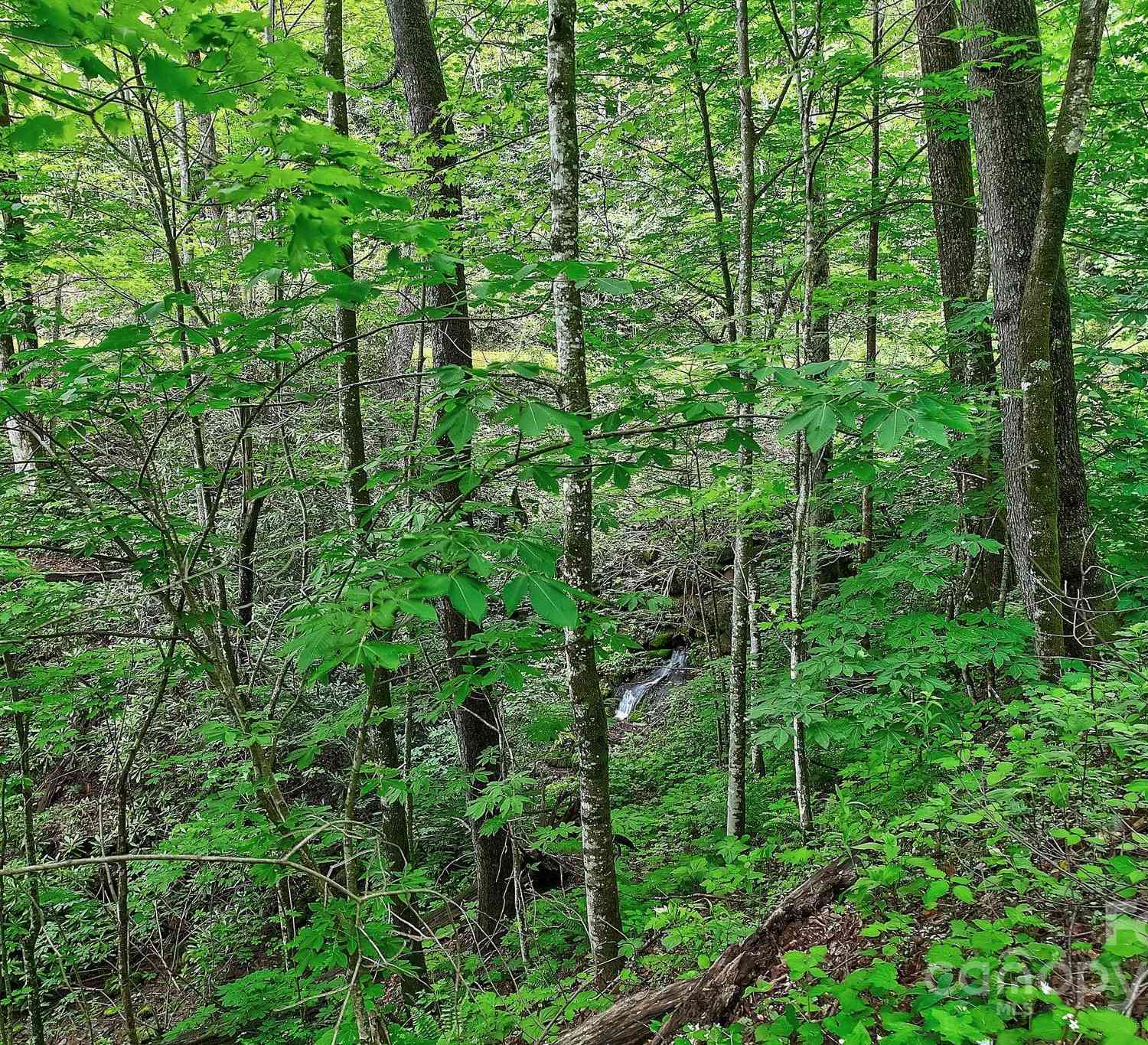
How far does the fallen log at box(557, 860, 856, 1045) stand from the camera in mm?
2793

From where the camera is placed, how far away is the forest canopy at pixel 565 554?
2.19m

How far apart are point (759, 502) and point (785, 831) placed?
295cm

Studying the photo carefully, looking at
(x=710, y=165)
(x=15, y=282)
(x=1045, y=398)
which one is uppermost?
(x=710, y=165)

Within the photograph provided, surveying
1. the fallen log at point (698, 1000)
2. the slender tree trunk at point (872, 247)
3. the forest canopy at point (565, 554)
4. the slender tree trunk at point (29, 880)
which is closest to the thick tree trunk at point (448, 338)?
the forest canopy at point (565, 554)

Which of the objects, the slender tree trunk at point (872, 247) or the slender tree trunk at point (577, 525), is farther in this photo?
the slender tree trunk at point (872, 247)

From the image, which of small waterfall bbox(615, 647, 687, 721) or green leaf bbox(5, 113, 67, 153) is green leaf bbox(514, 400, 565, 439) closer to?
green leaf bbox(5, 113, 67, 153)

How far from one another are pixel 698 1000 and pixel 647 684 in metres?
7.88

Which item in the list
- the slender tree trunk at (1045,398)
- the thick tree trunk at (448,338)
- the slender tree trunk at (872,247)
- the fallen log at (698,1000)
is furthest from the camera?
the slender tree trunk at (872,247)

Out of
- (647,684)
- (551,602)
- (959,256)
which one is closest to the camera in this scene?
(551,602)

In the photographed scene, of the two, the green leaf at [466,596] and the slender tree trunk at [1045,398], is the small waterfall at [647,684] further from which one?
the green leaf at [466,596]

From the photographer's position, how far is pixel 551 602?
5.67 feet

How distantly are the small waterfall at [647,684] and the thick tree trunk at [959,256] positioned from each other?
5.09 meters

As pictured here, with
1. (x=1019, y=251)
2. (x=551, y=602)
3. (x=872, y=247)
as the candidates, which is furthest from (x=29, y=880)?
(x=872, y=247)

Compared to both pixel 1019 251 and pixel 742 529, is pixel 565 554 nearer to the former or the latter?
pixel 742 529
